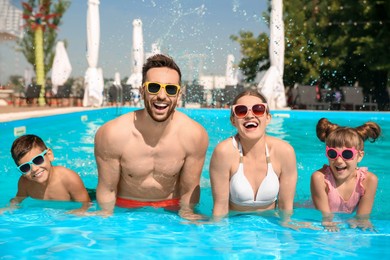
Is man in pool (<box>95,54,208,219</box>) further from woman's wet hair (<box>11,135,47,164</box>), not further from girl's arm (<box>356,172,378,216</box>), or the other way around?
girl's arm (<box>356,172,378,216</box>)

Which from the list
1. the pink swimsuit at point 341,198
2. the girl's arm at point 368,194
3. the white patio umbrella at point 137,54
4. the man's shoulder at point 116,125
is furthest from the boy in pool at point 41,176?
the white patio umbrella at point 137,54

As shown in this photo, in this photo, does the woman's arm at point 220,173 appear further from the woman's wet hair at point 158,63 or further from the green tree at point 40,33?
the green tree at point 40,33

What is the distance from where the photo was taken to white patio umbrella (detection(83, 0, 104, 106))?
15.9m

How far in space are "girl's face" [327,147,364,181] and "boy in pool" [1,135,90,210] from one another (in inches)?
69.3

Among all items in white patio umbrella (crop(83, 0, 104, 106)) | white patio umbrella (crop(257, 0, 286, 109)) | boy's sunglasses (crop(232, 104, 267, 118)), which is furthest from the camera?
white patio umbrella (crop(83, 0, 104, 106))

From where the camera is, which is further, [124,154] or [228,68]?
[228,68]

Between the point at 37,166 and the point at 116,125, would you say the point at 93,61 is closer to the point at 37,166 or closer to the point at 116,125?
the point at 37,166

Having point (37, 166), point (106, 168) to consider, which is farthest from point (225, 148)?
point (37, 166)

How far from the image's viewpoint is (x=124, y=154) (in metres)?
3.08

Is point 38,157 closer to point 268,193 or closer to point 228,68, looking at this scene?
point 268,193

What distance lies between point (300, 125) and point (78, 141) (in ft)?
18.2

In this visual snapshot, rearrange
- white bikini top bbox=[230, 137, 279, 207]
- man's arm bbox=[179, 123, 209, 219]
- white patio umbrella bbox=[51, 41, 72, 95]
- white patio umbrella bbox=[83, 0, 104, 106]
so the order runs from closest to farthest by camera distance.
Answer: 1. white bikini top bbox=[230, 137, 279, 207]
2. man's arm bbox=[179, 123, 209, 219]
3. white patio umbrella bbox=[83, 0, 104, 106]
4. white patio umbrella bbox=[51, 41, 72, 95]

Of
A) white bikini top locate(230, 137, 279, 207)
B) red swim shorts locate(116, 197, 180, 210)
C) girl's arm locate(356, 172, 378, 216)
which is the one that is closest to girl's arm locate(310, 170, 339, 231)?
girl's arm locate(356, 172, 378, 216)

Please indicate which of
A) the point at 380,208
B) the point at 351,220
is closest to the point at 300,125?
the point at 380,208
